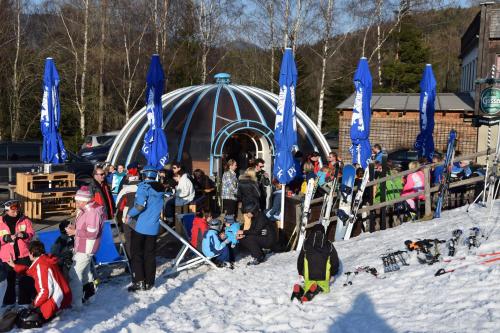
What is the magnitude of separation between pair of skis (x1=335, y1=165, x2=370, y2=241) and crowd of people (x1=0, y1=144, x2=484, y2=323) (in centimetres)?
24

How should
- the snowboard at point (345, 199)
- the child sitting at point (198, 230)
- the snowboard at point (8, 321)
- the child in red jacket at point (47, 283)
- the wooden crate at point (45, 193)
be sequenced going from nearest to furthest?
the snowboard at point (8, 321) < the child in red jacket at point (47, 283) < the child sitting at point (198, 230) < the snowboard at point (345, 199) < the wooden crate at point (45, 193)

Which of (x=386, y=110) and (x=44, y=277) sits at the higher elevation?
(x=386, y=110)

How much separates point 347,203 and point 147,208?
4039 mm

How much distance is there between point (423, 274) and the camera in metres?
6.91

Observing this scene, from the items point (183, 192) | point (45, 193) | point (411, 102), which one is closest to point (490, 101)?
point (183, 192)

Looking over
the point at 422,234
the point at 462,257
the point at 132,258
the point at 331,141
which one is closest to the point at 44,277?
the point at 132,258

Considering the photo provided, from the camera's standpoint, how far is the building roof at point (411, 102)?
23484 millimetres

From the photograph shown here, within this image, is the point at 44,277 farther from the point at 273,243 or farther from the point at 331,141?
the point at 331,141

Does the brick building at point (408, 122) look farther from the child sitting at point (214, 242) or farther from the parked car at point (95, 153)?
the child sitting at point (214, 242)

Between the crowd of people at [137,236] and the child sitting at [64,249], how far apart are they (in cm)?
1

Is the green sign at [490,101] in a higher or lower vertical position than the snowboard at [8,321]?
higher

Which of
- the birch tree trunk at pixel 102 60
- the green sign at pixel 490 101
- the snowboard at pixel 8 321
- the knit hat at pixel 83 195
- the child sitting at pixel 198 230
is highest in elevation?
the birch tree trunk at pixel 102 60

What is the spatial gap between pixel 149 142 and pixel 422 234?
6.41 metres

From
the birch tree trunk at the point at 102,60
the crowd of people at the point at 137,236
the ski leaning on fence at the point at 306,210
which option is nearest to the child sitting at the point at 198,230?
the crowd of people at the point at 137,236
